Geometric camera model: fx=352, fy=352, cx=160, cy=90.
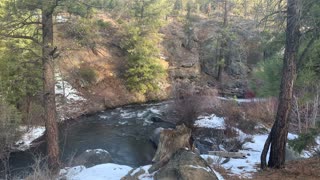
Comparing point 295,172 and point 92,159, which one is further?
point 92,159

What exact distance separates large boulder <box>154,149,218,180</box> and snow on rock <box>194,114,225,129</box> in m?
12.6

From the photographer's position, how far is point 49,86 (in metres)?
11.0

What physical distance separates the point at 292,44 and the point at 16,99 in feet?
50.8

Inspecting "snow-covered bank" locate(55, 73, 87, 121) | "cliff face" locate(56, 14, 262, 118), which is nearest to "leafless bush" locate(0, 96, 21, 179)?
"snow-covered bank" locate(55, 73, 87, 121)

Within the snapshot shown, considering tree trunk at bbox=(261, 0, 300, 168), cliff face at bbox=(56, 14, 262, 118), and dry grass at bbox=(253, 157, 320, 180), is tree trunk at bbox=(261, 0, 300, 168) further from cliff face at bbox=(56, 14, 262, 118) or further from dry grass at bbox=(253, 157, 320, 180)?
cliff face at bbox=(56, 14, 262, 118)

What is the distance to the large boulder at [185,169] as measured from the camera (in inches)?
324

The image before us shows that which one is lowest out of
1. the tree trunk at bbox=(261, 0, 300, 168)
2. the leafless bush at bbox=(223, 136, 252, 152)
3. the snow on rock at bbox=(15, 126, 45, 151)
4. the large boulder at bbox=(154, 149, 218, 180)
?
the snow on rock at bbox=(15, 126, 45, 151)

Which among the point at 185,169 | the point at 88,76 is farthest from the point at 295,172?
the point at 88,76

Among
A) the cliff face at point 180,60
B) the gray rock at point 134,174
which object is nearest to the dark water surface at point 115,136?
the cliff face at point 180,60

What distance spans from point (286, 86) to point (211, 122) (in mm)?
13069

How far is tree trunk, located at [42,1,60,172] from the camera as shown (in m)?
10.8

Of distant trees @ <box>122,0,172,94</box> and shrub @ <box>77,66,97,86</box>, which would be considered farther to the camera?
distant trees @ <box>122,0,172,94</box>

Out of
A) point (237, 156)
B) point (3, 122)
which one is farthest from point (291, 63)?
point (3, 122)

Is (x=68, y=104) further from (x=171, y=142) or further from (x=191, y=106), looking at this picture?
(x=171, y=142)
